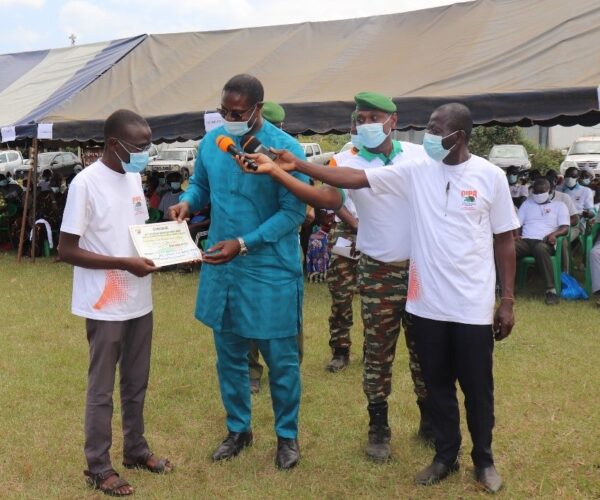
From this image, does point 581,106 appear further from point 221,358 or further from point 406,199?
point 221,358

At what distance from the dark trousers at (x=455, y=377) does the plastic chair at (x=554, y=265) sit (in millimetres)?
4867

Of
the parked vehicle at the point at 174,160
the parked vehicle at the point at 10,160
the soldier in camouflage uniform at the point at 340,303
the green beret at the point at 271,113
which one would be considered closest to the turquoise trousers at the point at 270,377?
the soldier in camouflage uniform at the point at 340,303

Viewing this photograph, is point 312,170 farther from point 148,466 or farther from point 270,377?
point 148,466

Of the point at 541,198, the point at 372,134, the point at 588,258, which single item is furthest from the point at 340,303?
the point at 541,198

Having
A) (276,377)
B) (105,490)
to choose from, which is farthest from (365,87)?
(105,490)

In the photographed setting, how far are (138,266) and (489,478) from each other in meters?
1.97

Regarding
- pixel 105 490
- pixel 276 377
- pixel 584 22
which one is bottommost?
pixel 105 490

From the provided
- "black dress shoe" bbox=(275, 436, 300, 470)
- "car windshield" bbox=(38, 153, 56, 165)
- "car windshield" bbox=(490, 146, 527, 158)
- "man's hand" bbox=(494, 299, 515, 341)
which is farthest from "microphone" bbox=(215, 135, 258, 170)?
"car windshield" bbox=(38, 153, 56, 165)

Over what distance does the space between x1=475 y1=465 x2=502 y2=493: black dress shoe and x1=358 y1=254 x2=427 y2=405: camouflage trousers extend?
52 cm

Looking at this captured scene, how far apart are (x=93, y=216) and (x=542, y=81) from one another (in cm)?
579

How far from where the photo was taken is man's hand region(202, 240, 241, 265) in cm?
313

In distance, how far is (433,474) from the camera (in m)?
3.31

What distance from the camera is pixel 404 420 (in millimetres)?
4172

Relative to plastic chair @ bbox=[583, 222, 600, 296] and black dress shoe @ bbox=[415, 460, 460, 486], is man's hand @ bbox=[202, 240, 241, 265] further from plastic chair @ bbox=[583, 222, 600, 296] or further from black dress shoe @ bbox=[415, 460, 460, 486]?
plastic chair @ bbox=[583, 222, 600, 296]
